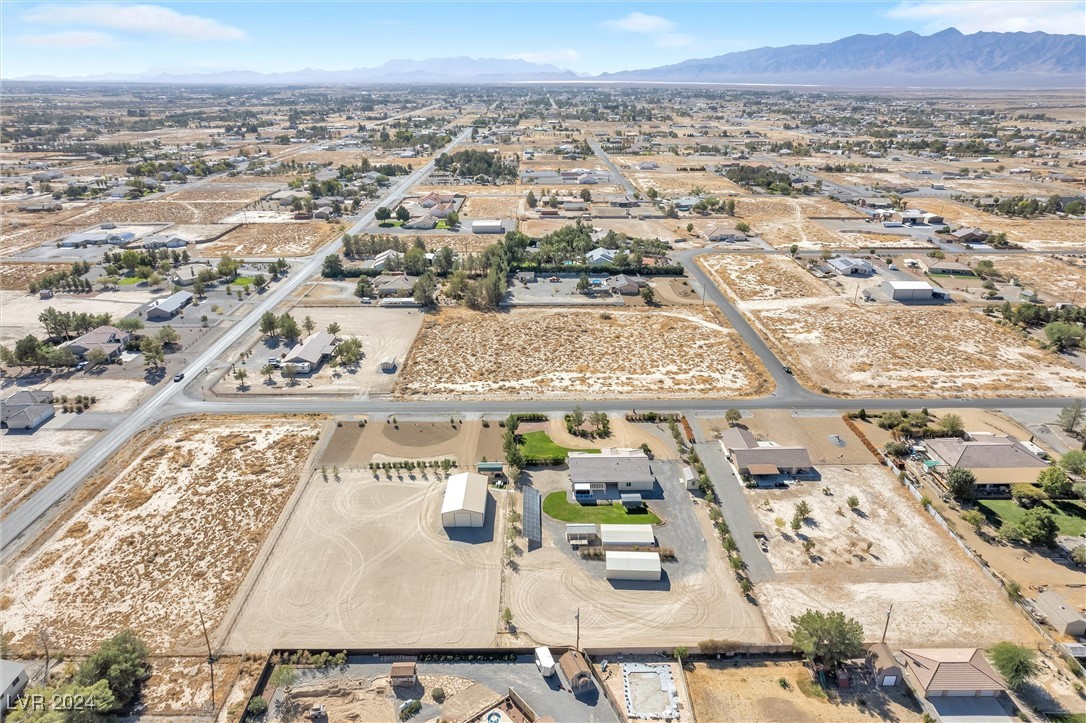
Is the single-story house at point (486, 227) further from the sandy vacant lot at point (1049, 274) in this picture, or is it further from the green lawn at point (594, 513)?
the sandy vacant lot at point (1049, 274)

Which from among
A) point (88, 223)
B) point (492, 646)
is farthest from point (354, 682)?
point (88, 223)

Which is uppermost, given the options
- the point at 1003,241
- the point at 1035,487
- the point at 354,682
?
the point at 1003,241

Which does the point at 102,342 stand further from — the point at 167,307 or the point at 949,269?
the point at 949,269

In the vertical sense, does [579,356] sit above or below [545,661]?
above

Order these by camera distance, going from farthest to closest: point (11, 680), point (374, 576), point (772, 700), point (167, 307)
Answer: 1. point (167, 307)
2. point (374, 576)
3. point (772, 700)
4. point (11, 680)

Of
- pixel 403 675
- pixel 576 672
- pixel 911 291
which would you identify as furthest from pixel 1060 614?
pixel 911 291

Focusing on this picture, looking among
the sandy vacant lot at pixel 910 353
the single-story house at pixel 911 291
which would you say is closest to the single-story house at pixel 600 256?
the sandy vacant lot at pixel 910 353

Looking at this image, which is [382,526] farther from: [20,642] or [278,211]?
[278,211]

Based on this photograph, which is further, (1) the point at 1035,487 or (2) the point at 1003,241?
(2) the point at 1003,241
